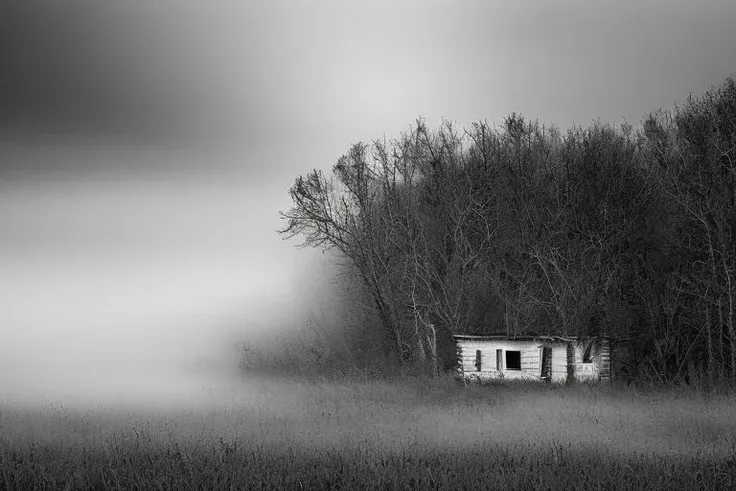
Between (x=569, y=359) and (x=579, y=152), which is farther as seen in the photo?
(x=579, y=152)

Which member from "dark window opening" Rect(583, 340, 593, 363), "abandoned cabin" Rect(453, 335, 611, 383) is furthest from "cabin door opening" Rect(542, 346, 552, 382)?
"dark window opening" Rect(583, 340, 593, 363)

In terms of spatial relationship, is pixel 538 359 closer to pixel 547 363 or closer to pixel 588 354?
pixel 547 363

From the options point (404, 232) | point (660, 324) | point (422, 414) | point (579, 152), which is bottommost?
point (422, 414)

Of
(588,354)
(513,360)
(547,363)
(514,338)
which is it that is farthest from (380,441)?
(588,354)

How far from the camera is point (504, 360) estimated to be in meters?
23.9

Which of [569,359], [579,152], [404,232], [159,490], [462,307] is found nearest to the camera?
[159,490]

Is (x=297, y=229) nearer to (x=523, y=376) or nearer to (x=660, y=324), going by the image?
(x=523, y=376)

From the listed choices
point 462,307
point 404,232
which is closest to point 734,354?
point 462,307

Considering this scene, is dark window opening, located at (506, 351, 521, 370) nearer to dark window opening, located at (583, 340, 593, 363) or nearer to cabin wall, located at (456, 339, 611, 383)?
cabin wall, located at (456, 339, 611, 383)

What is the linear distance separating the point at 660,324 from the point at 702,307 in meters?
1.59

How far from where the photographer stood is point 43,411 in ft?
52.3

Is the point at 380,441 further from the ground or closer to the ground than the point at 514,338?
closer to the ground

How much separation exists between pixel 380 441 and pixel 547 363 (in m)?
12.7

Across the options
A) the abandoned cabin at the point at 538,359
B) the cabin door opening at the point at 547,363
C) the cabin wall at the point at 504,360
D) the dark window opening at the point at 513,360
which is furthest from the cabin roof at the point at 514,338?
the dark window opening at the point at 513,360
